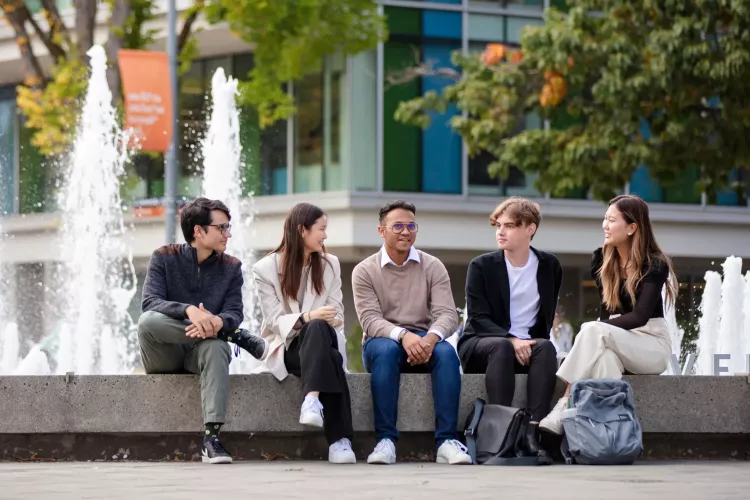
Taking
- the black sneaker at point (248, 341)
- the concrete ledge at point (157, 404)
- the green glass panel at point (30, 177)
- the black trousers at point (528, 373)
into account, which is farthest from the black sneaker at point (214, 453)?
the green glass panel at point (30, 177)

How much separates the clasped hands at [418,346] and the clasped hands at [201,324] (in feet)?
3.54

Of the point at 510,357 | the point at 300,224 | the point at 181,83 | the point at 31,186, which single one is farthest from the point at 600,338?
the point at 31,186

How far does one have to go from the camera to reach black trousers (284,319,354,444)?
358 inches

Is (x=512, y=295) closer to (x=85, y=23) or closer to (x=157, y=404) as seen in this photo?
(x=157, y=404)

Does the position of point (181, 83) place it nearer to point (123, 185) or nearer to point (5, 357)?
point (123, 185)

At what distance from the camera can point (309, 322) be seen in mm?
9227

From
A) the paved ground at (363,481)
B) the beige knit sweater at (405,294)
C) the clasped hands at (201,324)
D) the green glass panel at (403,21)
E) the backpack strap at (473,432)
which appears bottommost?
the paved ground at (363,481)

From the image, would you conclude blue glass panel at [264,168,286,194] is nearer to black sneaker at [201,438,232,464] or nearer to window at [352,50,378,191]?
window at [352,50,378,191]

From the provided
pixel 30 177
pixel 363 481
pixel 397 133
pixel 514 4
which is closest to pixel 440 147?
pixel 397 133

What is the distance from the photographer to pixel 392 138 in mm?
29125

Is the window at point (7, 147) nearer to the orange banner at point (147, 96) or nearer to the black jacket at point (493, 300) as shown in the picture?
the orange banner at point (147, 96)

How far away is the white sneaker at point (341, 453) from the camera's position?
912cm

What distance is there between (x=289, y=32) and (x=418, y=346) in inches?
621

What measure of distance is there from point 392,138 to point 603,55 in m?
8.24
